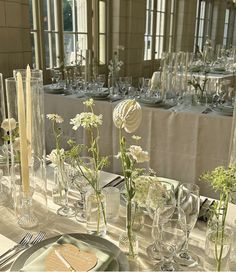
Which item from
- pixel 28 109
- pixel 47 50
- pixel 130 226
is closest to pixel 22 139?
pixel 28 109

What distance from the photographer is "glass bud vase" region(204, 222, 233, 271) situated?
70cm

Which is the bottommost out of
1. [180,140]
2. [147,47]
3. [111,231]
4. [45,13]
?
[180,140]

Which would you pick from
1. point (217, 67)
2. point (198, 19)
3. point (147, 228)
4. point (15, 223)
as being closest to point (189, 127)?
point (147, 228)

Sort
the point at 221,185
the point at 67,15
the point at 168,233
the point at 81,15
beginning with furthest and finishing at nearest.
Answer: the point at 81,15 < the point at 67,15 < the point at 168,233 < the point at 221,185

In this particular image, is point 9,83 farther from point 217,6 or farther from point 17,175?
point 217,6

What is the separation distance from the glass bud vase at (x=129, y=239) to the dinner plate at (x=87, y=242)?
1.4 inches

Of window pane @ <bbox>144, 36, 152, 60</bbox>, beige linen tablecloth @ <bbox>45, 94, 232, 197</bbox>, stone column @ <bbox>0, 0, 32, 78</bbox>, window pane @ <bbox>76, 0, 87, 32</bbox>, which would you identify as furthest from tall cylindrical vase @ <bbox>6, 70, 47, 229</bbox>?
window pane @ <bbox>144, 36, 152, 60</bbox>

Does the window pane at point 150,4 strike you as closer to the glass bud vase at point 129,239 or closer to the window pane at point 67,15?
the window pane at point 67,15

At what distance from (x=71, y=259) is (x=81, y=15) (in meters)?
3.92

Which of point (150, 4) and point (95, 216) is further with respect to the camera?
point (150, 4)

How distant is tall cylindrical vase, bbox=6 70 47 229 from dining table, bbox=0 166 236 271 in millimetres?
27

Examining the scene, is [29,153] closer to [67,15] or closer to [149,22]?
[67,15]

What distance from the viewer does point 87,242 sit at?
0.81m

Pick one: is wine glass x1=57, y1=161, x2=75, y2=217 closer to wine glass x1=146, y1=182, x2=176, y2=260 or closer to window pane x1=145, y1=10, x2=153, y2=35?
wine glass x1=146, y1=182, x2=176, y2=260
